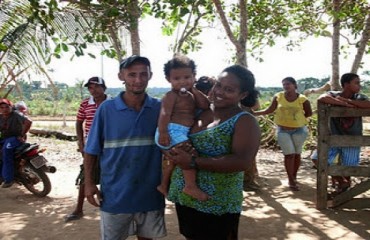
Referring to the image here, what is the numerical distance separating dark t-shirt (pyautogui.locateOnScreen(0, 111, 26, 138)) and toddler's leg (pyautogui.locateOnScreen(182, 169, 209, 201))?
4212 mm

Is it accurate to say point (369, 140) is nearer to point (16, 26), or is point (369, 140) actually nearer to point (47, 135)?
point (16, 26)

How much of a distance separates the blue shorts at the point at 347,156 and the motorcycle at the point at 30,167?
13.0 feet

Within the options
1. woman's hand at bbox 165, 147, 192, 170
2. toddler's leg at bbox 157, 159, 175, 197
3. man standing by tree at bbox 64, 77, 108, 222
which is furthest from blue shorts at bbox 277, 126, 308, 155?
woman's hand at bbox 165, 147, 192, 170

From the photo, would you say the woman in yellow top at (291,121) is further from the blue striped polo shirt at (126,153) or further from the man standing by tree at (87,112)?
the blue striped polo shirt at (126,153)

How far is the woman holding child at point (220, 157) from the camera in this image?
2.09 meters

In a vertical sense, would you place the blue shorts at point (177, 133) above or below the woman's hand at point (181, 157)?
above

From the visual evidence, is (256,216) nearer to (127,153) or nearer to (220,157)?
(127,153)

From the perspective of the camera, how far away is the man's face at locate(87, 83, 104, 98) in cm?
448

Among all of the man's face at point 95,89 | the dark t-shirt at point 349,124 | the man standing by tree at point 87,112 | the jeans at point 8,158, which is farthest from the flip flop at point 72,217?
the dark t-shirt at point 349,124

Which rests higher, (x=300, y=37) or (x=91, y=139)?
(x=300, y=37)

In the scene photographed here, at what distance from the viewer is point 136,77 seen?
249cm

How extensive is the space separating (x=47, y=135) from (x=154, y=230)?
11771 mm

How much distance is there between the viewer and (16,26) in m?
6.69

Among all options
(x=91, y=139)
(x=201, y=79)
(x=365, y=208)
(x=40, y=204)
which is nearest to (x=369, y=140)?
(x=365, y=208)
